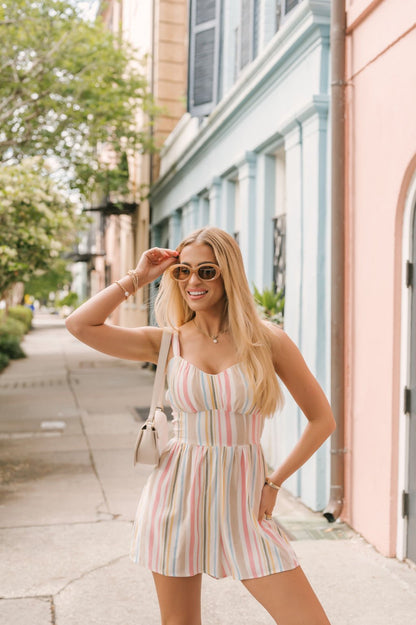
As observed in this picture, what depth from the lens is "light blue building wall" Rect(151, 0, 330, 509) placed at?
6086 millimetres

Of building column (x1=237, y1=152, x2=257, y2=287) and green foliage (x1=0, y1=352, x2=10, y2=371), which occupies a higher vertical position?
building column (x1=237, y1=152, x2=257, y2=287)

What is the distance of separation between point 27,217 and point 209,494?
10448mm

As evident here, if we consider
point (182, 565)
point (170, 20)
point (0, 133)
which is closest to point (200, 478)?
point (182, 565)

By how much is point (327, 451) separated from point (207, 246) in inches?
151

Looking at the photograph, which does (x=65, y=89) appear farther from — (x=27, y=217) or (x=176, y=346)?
(x=176, y=346)

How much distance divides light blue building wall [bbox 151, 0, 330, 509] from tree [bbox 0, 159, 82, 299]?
3.04 metres

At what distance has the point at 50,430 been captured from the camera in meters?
9.73

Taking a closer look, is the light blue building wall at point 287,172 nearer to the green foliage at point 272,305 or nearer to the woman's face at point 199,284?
the green foliage at point 272,305

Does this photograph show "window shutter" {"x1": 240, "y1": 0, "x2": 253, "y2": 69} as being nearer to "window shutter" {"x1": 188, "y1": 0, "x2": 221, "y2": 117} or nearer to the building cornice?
the building cornice

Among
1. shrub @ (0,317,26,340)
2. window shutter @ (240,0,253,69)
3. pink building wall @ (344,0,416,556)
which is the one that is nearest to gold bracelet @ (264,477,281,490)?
pink building wall @ (344,0,416,556)

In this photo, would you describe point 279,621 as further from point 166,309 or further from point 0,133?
point 0,133

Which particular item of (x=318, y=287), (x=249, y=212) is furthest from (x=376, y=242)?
(x=249, y=212)

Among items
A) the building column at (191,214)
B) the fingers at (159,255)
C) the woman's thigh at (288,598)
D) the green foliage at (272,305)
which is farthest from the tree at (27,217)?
the woman's thigh at (288,598)

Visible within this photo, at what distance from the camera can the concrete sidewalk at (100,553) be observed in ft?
13.0
